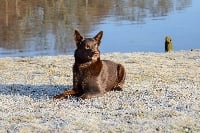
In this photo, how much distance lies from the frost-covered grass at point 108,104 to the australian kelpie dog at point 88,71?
0.22 m

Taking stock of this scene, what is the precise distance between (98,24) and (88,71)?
1066 inches

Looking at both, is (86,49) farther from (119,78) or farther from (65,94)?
(119,78)

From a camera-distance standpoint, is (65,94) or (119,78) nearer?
(65,94)

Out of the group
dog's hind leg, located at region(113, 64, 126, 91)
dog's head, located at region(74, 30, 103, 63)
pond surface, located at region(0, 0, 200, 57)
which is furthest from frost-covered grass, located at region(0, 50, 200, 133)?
pond surface, located at region(0, 0, 200, 57)

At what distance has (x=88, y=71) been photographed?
10688 millimetres

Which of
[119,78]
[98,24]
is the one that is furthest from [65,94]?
[98,24]

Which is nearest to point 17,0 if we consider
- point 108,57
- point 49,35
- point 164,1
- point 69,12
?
point 69,12

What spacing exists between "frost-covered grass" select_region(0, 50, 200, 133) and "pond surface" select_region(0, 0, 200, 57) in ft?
40.9

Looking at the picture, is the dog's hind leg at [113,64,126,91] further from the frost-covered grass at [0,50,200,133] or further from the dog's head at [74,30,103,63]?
the dog's head at [74,30,103,63]

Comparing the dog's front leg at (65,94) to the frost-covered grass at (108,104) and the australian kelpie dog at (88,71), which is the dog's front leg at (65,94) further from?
the frost-covered grass at (108,104)

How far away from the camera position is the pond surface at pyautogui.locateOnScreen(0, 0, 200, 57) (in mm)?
29095

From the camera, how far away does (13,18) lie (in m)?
42.0

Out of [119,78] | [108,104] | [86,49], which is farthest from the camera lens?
[119,78]

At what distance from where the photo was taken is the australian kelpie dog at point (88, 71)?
10.5 m
